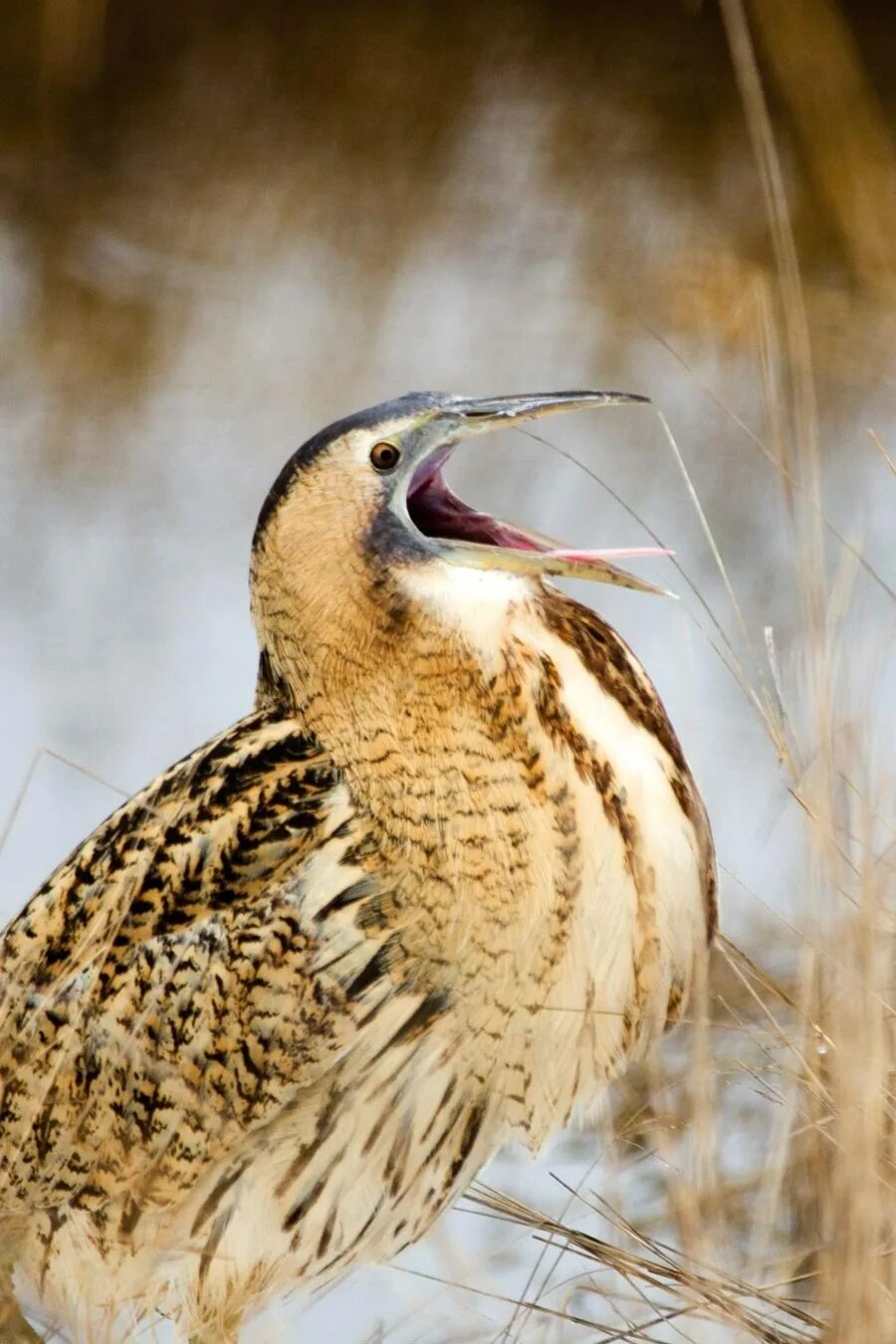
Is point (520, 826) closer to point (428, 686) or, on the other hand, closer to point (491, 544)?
point (428, 686)

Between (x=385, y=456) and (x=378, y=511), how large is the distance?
0.19 ft

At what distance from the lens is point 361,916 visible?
2.15 metres

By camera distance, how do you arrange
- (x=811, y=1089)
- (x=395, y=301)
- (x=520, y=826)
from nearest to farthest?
1. (x=811, y=1089)
2. (x=520, y=826)
3. (x=395, y=301)

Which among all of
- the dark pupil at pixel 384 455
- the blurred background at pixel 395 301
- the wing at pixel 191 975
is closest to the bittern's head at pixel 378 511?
the dark pupil at pixel 384 455

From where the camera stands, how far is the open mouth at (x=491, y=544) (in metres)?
2.05

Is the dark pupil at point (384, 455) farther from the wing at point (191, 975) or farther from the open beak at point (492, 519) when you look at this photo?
the wing at point (191, 975)

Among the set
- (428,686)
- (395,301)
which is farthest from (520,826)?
(395,301)

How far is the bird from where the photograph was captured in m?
2.14

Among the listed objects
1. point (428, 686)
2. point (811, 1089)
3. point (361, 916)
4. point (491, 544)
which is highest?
point (491, 544)

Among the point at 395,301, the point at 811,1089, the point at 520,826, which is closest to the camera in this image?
the point at 811,1089

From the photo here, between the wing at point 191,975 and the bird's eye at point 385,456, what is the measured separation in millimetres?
276

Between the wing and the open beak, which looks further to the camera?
the wing

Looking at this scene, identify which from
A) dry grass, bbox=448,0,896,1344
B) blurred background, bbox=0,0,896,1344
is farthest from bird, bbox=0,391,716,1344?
blurred background, bbox=0,0,896,1344

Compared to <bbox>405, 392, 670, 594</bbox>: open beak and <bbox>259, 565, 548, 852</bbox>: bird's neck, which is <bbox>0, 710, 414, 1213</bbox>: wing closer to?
<bbox>259, 565, 548, 852</bbox>: bird's neck
